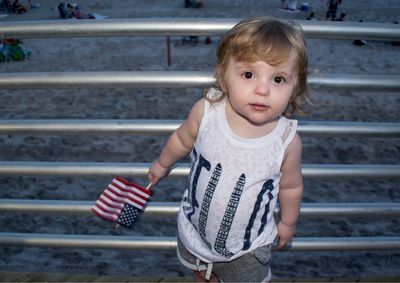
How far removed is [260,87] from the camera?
1.34 m

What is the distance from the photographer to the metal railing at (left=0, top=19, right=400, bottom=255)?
1.76 meters

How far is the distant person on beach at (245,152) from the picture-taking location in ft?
4.42

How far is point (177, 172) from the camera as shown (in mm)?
2018

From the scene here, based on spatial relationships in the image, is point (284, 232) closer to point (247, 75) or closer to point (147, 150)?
point (247, 75)

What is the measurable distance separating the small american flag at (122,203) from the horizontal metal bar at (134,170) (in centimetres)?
8

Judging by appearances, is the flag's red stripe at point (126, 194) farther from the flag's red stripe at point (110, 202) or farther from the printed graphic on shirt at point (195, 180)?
the printed graphic on shirt at point (195, 180)

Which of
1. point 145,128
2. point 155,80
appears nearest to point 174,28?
point 155,80

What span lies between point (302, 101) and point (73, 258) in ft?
12.1

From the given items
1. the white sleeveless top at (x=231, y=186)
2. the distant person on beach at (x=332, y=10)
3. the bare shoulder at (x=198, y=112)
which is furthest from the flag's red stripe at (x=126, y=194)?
the distant person on beach at (x=332, y=10)

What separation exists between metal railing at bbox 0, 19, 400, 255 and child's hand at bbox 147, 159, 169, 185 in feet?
0.40

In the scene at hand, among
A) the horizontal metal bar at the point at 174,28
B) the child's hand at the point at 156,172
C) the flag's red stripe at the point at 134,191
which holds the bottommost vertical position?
the flag's red stripe at the point at 134,191

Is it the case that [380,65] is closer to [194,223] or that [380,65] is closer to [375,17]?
[375,17]

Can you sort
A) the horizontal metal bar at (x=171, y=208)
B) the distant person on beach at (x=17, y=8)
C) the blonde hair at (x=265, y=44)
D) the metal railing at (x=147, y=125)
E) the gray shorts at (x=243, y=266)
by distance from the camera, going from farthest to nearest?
the distant person on beach at (x=17, y=8) → the horizontal metal bar at (x=171, y=208) → the metal railing at (x=147, y=125) → the gray shorts at (x=243, y=266) → the blonde hair at (x=265, y=44)

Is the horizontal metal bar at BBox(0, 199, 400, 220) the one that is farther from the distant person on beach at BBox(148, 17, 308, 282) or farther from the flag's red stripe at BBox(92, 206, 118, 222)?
the distant person on beach at BBox(148, 17, 308, 282)
